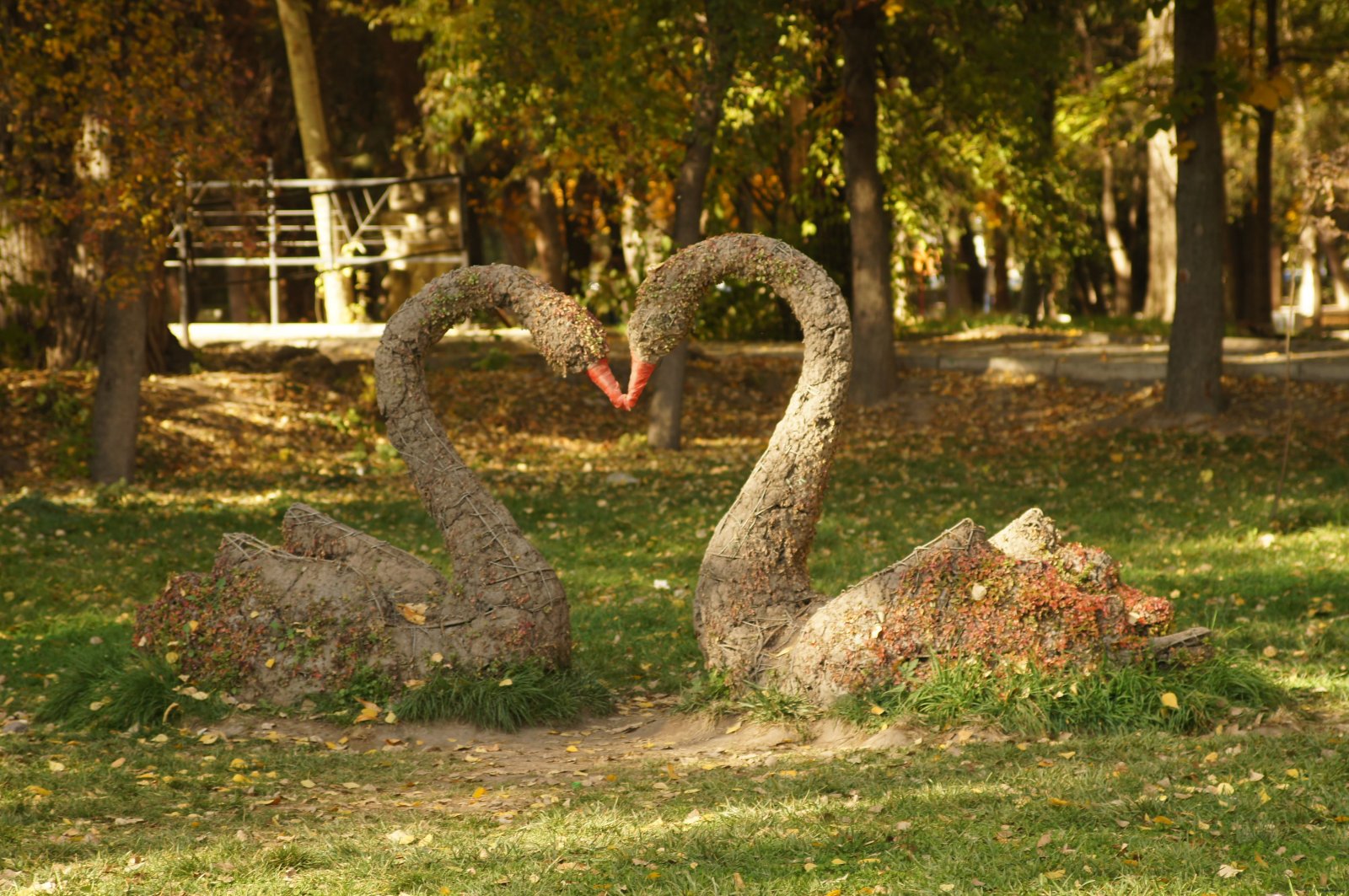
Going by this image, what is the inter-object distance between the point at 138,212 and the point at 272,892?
9946 millimetres

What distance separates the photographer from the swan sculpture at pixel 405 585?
6.75 metres

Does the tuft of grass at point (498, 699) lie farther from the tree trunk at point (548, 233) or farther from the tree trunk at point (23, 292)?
the tree trunk at point (548, 233)

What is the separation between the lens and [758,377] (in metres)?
20.9

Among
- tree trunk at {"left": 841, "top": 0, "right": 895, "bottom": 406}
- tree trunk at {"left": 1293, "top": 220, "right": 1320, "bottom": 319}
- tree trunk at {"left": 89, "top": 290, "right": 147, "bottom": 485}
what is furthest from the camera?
tree trunk at {"left": 1293, "top": 220, "right": 1320, "bottom": 319}

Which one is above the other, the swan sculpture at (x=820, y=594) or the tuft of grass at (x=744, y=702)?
the swan sculpture at (x=820, y=594)

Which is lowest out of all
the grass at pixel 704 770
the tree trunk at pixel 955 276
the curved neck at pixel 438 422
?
the grass at pixel 704 770

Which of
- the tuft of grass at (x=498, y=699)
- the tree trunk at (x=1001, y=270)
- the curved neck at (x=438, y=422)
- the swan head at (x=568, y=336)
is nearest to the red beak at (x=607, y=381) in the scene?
the swan head at (x=568, y=336)

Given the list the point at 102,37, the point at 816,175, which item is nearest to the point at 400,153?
the point at 816,175

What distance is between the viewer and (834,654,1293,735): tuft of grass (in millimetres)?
6035

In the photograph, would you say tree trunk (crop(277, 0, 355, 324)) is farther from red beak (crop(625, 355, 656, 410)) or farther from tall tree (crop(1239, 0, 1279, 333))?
red beak (crop(625, 355, 656, 410))

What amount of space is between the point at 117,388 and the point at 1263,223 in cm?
1772

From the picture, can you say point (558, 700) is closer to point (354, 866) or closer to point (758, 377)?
point (354, 866)

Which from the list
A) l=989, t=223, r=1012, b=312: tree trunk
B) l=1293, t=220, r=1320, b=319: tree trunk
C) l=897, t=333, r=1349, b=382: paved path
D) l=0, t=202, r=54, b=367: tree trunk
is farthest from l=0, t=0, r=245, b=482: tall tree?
l=989, t=223, r=1012, b=312: tree trunk

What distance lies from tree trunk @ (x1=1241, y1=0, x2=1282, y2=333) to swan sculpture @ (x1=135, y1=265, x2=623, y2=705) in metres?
16.4
